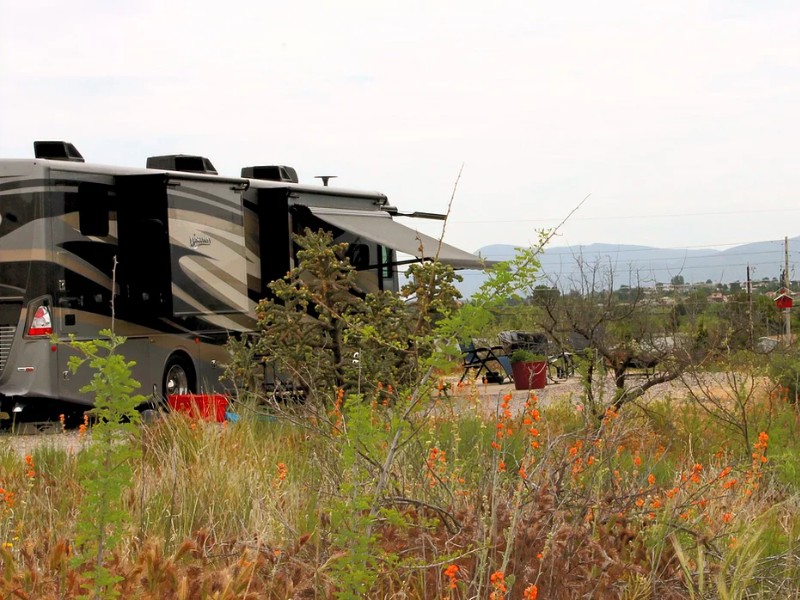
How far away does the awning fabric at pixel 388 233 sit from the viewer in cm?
1642

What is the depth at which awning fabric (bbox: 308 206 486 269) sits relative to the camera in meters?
16.4

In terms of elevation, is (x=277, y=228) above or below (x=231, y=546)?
above

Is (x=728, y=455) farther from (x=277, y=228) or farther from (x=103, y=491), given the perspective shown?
(x=277, y=228)

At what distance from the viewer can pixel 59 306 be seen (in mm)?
13445

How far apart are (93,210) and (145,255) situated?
82cm

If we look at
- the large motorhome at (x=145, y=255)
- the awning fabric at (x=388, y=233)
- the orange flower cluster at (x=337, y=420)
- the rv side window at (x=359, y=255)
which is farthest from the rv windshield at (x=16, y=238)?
the orange flower cluster at (x=337, y=420)

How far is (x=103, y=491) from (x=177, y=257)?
10.9m

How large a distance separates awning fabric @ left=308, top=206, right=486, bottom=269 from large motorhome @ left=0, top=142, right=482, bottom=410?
0.15 ft

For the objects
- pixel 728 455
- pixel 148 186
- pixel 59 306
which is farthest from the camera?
pixel 148 186

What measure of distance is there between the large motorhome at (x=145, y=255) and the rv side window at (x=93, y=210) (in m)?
0.01

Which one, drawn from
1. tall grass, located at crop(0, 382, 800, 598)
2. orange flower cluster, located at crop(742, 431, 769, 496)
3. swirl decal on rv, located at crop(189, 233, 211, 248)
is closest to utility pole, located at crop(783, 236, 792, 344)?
swirl decal on rv, located at crop(189, 233, 211, 248)

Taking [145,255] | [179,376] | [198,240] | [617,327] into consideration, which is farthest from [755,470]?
[198,240]

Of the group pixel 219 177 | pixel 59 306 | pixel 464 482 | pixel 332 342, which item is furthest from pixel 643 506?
pixel 219 177

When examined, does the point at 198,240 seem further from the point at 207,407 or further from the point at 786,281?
the point at 786,281
